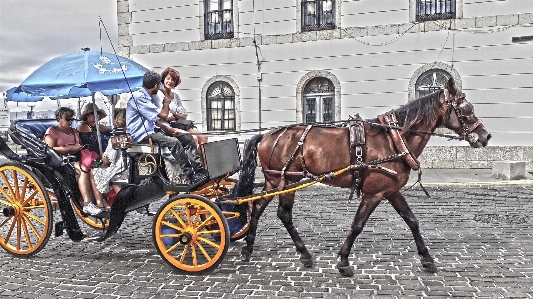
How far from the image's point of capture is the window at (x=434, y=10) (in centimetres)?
1378

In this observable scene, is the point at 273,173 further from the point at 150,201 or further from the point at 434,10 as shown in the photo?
the point at 434,10

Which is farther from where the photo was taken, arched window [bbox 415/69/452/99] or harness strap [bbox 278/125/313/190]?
arched window [bbox 415/69/452/99]

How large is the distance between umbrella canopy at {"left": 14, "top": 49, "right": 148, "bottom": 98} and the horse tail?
162 cm

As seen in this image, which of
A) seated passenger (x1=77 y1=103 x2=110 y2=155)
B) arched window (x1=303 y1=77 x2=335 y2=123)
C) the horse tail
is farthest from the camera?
arched window (x1=303 y1=77 x2=335 y2=123)

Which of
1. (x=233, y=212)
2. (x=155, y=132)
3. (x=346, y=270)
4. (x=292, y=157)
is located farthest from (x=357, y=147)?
(x=155, y=132)

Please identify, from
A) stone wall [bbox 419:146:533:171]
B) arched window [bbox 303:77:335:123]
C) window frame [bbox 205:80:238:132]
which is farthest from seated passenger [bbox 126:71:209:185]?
window frame [bbox 205:80:238:132]

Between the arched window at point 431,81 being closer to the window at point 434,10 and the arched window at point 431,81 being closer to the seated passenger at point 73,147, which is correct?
the window at point 434,10

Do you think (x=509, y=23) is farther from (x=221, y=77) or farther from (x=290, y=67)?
(x=221, y=77)

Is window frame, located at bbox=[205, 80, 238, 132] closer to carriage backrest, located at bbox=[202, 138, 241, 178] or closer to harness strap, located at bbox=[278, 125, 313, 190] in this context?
carriage backrest, located at bbox=[202, 138, 241, 178]

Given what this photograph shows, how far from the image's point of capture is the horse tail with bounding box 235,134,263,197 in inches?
206

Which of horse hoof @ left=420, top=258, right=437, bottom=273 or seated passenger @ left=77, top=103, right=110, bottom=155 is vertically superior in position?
seated passenger @ left=77, top=103, right=110, bottom=155

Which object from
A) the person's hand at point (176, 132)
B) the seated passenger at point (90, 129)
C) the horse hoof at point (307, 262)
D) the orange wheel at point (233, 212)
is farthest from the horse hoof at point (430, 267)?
the seated passenger at point (90, 129)

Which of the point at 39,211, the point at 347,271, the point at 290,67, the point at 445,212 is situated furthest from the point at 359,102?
the point at 347,271

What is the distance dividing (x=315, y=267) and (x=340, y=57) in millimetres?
10657
